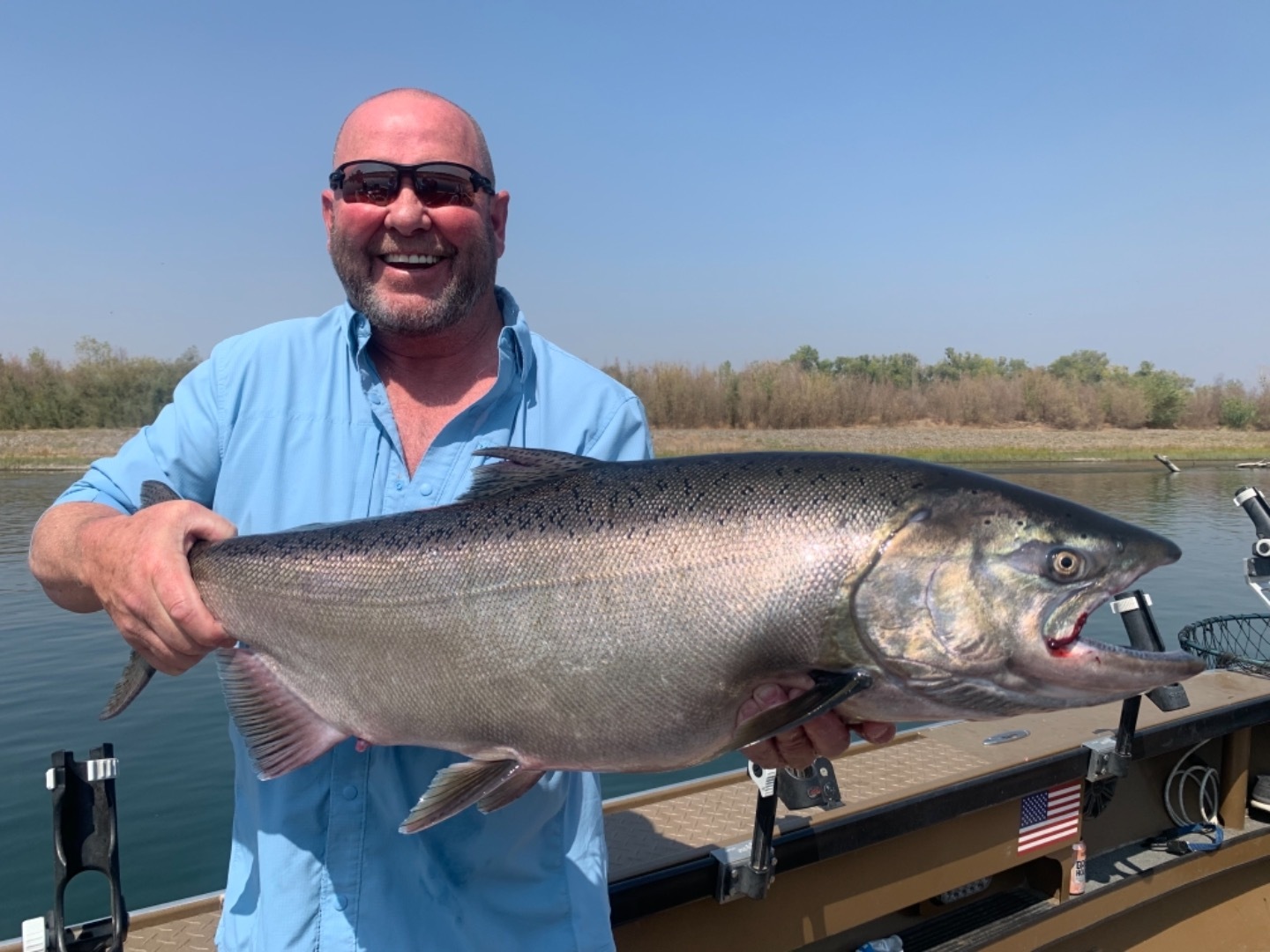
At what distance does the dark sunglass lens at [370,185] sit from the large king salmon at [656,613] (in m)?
0.89

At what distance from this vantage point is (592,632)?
2244 millimetres

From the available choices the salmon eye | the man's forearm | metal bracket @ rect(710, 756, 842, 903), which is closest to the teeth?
the man's forearm

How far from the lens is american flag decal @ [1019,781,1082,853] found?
4.57 m

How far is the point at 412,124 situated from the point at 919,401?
49529 mm

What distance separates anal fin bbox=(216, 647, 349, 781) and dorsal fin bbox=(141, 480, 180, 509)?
43 cm

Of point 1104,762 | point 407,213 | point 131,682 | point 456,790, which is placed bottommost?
point 1104,762

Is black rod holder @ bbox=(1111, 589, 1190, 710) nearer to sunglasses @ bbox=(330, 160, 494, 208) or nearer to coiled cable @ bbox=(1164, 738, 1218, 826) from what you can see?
coiled cable @ bbox=(1164, 738, 1218, 826)

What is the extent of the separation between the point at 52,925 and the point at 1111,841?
217 inches

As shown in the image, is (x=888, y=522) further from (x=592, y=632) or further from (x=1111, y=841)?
(x=1111, y=841)

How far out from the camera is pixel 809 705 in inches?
82.8

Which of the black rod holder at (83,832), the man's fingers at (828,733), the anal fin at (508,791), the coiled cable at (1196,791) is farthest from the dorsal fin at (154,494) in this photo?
the coiled cable at (1196,791)

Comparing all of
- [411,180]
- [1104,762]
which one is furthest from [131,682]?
[1104,762]

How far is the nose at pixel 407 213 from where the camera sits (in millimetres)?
2660

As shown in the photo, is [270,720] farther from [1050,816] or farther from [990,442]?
[990,442]
